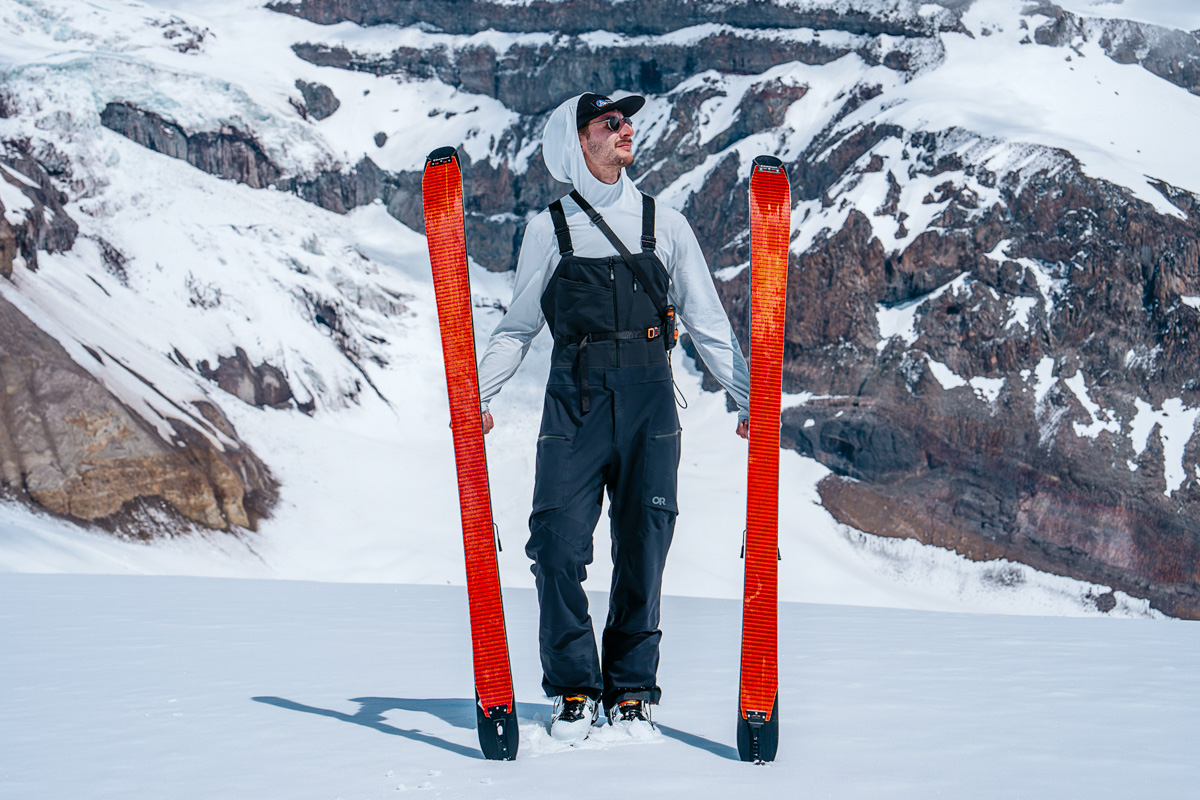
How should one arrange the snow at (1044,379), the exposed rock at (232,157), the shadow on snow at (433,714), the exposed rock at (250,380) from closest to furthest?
1. the shadow on snow at (433,714)
2. the exposed rock at (250,380)
3. the snow at (1044,379)
4. the exposed rock at (232,157)

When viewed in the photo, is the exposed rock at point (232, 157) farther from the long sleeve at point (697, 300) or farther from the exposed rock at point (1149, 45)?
the long sleeve at point (697, 300)

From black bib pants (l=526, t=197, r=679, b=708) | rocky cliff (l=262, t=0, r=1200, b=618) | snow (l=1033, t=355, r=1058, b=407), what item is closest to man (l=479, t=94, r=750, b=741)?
black bib pants (l=526, t=197, r=679, b=708)

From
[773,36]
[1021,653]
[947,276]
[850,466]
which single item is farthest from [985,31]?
[1021,653]

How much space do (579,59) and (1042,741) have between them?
347ft

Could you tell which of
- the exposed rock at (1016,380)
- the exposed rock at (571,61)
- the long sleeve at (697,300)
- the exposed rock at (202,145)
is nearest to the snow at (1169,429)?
the exposed rock at (1016,380)

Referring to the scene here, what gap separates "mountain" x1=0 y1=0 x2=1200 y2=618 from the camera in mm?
44219

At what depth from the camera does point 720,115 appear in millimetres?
88125

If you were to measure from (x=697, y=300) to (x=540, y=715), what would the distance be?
2088mm

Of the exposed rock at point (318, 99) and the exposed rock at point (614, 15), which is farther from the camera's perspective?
the exposed rock at point (318, 99)

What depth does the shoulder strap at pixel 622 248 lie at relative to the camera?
4551mm

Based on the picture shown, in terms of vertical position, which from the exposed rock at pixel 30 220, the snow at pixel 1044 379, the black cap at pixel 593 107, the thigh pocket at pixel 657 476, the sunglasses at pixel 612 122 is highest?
the black cap at pixel 593 107

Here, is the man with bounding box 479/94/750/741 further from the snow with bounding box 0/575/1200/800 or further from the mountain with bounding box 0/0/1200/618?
the mountain with bounding box 0/0/1200/618

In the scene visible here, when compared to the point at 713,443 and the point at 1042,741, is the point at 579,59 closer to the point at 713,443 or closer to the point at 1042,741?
the point at 713,443

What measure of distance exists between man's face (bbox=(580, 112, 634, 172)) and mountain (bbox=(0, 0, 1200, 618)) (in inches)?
1331
